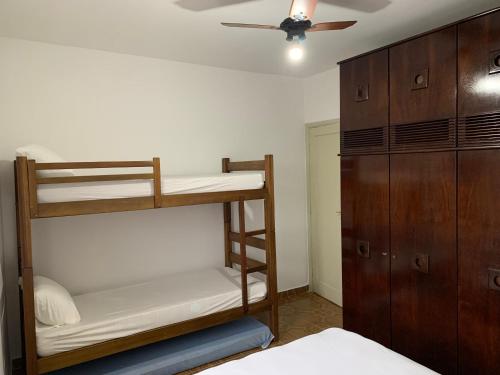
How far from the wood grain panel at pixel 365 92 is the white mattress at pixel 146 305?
5.37ft

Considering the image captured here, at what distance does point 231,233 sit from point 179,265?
0.60m

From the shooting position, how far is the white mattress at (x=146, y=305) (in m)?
2.34

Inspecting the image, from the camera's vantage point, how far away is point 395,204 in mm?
2580

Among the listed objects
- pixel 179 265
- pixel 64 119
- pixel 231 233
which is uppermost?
pixel 64 119

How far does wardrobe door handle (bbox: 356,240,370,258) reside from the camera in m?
2.81

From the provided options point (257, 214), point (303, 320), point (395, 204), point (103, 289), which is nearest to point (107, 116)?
point (103, 289)

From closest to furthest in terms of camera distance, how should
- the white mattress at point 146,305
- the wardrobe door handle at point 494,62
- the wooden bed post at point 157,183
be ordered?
the wardrobe door handle at point 494,62, the white mattress at point 146,305, the wooden bed post at point 157,183

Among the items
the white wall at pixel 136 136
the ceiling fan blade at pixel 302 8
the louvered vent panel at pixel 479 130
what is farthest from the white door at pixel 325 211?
the ceiling fan blade at pixel 302 8

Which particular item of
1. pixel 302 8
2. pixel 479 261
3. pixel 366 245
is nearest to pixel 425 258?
pixel 479 261

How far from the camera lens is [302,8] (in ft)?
5.48

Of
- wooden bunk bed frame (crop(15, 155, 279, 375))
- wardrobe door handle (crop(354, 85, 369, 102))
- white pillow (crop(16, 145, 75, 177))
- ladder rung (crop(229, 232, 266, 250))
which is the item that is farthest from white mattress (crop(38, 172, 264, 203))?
wardrobe door handle (crop(354, 85, 369, 102))

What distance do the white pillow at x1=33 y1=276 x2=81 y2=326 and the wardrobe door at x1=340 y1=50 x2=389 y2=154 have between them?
234cm

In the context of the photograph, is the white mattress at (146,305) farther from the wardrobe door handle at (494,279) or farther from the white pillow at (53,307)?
the wardrobe door handle at (494,279)

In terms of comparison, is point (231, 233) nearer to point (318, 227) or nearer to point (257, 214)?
point (257, 214)
